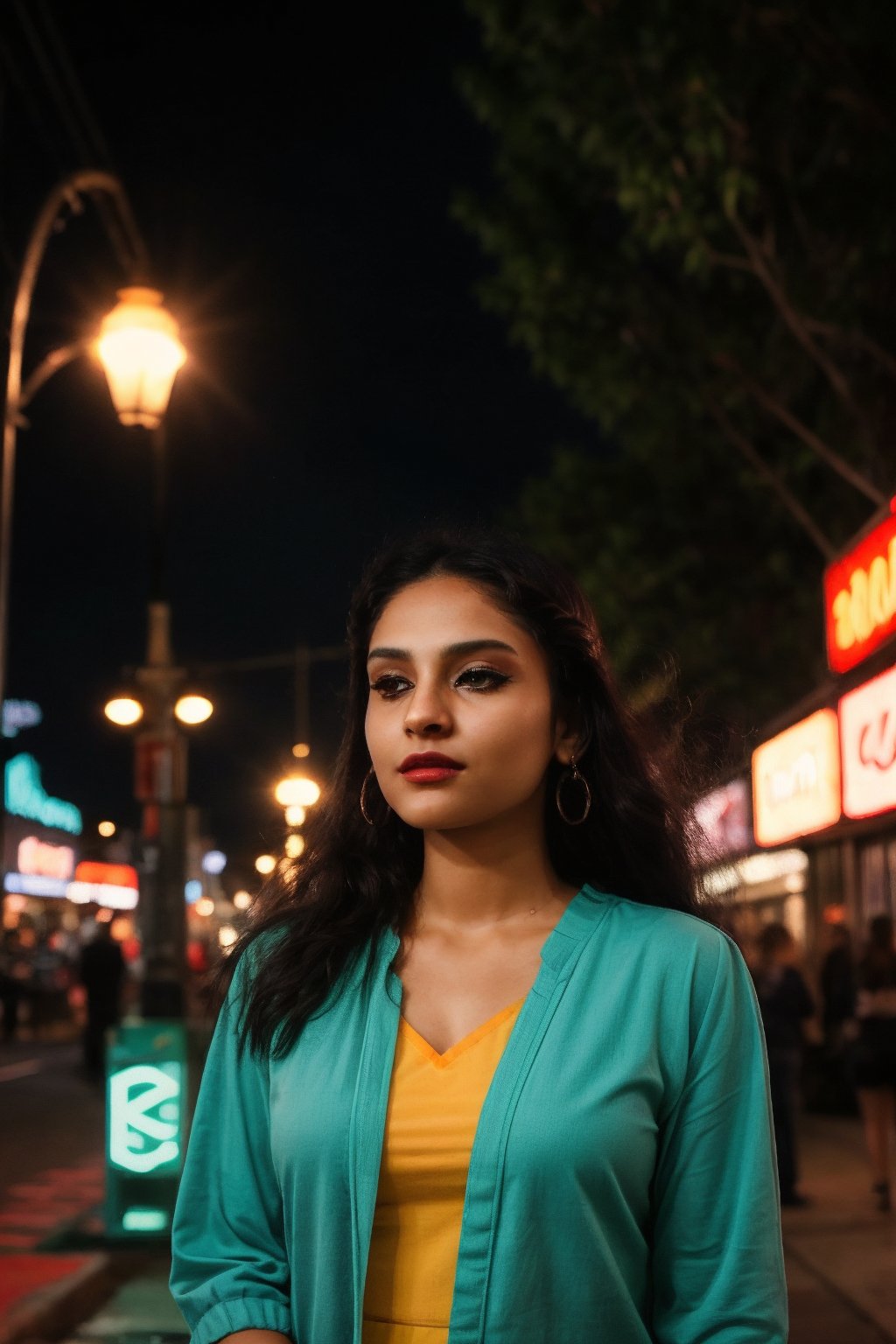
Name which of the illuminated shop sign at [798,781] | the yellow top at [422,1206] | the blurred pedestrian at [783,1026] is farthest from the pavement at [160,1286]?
the yellow top at [422,1206]

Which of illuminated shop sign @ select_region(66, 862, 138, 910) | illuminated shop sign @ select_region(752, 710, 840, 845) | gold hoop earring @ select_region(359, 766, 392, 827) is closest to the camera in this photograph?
gold hoop earring @ select_region(359, 766, 392, 827)

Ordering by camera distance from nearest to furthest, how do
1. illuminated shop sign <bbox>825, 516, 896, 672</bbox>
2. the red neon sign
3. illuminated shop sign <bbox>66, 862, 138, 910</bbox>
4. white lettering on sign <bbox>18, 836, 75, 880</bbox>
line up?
illuminated shop sign <bbox>825, 516, 896, 672</bbox>, white lettering on sign <bbox>18, 836, 75, 880</bbox>, illuminated shop sign <bbox>66, 862, 138, 910</bbox>, the red neon sign

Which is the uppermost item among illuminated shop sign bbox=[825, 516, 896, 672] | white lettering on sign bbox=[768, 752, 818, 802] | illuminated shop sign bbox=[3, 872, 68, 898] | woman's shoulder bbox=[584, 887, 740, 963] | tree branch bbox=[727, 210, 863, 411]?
tree branch bbox=[727, 210, 863, 411]

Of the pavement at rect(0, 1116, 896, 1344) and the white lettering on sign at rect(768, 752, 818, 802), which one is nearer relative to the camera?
the pavement at rect(0, 1116, 896, 1344)

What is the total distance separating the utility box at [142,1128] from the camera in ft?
25.6

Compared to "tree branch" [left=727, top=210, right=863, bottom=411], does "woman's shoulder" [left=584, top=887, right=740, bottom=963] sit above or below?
below

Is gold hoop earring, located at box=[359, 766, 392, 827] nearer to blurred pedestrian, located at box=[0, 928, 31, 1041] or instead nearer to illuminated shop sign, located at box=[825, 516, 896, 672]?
illuminated shop sign, located at box=[825, 516, 896, 672]

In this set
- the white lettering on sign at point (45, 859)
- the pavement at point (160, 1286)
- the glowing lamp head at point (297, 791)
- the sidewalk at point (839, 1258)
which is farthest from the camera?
the white lettering on sign at point (45, 859)

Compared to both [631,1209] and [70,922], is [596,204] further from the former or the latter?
[70,922]

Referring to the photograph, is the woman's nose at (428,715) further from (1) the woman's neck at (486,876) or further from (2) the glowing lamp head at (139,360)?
(2) the glowing lamp head at (139,360)

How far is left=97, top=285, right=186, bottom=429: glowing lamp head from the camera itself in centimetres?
931

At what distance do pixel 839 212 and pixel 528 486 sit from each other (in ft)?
32.7

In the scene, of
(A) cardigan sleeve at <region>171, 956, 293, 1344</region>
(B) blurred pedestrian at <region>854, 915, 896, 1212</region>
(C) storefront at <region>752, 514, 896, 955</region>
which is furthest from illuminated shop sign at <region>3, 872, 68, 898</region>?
(A) cardigan sleeve at <region>171, 956, 293, 1344</region>

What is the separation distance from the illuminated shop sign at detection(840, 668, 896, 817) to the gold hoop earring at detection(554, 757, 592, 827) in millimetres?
5928
